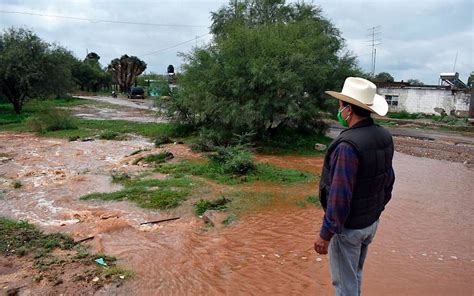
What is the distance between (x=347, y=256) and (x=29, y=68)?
2733cm

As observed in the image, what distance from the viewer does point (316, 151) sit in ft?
53.4

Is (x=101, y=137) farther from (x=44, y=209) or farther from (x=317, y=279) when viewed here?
(x=317, y=279)

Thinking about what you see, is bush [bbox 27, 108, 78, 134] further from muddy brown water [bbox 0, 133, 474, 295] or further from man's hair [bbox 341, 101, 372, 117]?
man's hair [bbox 341, 101, 372, 117]

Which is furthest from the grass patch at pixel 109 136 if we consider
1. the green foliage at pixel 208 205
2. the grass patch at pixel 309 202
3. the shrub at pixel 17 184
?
the grass patch at pixel 309 202

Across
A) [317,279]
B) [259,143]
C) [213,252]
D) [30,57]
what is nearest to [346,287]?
[317,279]

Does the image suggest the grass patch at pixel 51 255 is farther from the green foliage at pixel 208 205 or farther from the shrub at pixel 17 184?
the shrub at pixel 17 184

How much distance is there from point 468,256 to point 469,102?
2918 centimetres

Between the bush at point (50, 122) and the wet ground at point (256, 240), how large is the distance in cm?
982

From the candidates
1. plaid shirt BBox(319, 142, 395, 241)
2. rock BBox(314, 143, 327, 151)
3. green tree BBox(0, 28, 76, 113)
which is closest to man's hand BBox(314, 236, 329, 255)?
plaid shirt BBox(319, 142, 395, 241)

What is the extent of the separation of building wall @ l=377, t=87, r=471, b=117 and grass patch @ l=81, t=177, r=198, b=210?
2873cm

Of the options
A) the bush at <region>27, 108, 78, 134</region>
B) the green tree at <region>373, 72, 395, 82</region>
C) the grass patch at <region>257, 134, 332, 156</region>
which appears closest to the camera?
the grass patch at <region>257, 134, 332, 156</region>

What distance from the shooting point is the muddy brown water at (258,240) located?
4.92 meters

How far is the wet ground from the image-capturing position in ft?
16.1

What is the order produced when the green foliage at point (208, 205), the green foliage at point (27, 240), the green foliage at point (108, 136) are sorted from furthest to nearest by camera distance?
1. the green foliage at point (108, 136)
2. the green foliage at point (208, 205)
3. the green foliage at point (27, 240)
